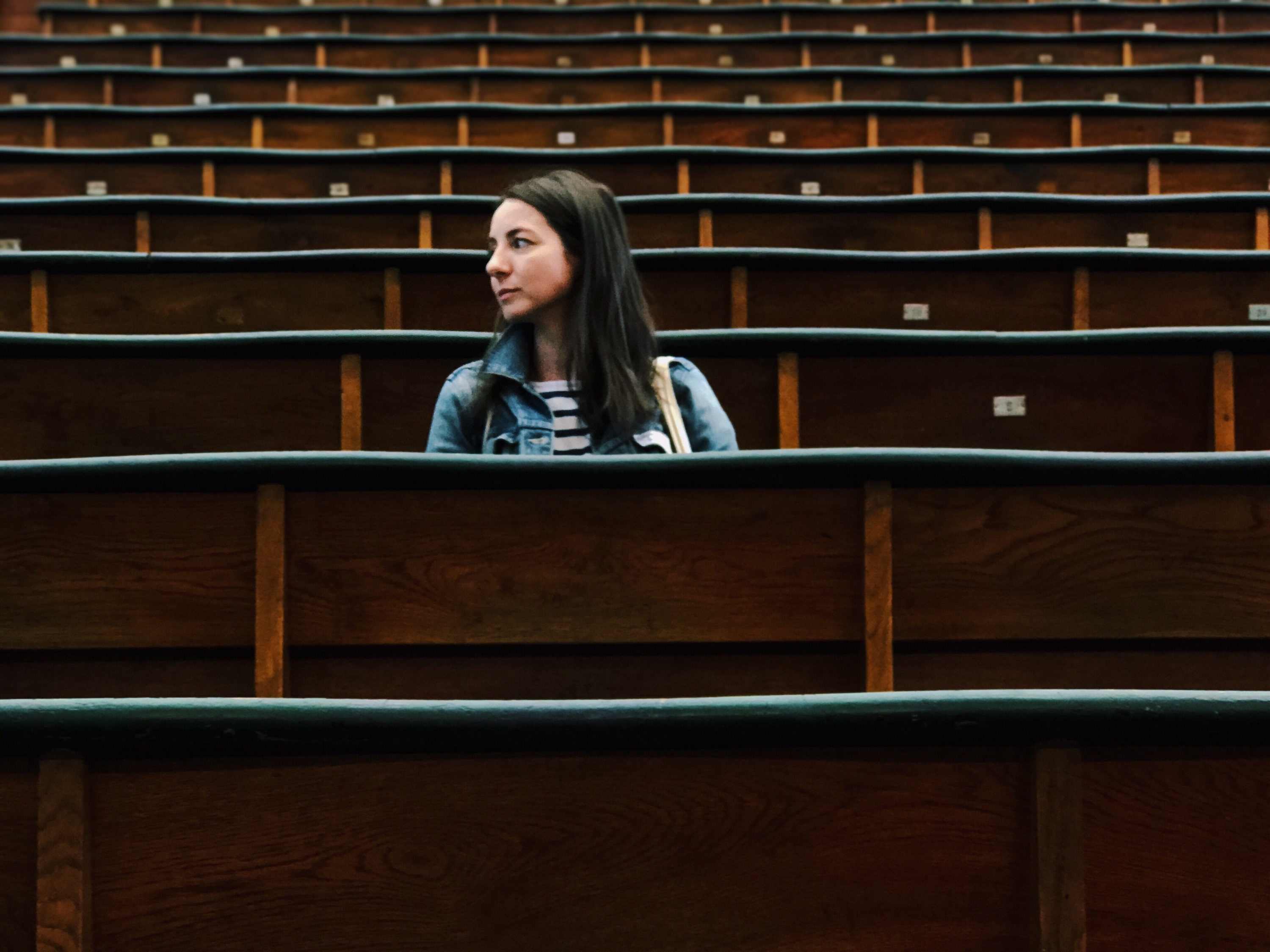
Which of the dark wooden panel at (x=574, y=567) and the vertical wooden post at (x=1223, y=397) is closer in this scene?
the dark wooden panel at (x=574, y=567)

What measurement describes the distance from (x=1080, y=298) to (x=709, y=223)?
185mm

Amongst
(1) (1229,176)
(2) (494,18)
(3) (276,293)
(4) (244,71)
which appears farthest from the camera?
(2) (494,18)

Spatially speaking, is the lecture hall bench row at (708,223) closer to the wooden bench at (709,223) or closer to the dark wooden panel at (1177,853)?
the wooden bench at (709,223)

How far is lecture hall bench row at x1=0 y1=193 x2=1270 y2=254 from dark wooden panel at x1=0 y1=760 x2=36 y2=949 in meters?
0.44

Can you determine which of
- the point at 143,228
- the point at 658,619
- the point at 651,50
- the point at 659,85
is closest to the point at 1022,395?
the point at 658,619

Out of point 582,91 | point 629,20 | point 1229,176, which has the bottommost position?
point 1229,176

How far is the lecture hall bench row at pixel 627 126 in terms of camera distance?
78 cm

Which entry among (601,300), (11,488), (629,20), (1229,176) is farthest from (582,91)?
(11,488)

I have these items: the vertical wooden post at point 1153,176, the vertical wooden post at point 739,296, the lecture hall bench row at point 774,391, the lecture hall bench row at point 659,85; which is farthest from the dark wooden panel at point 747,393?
the lecture hall bench row at point 659,85

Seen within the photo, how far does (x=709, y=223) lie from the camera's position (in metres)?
0.57

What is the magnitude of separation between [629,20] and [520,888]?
1.08m

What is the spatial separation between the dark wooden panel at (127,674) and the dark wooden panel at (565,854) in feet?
0.32

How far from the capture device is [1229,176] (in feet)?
2.29

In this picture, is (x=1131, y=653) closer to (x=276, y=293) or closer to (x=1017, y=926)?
(x=1017, y=926)
